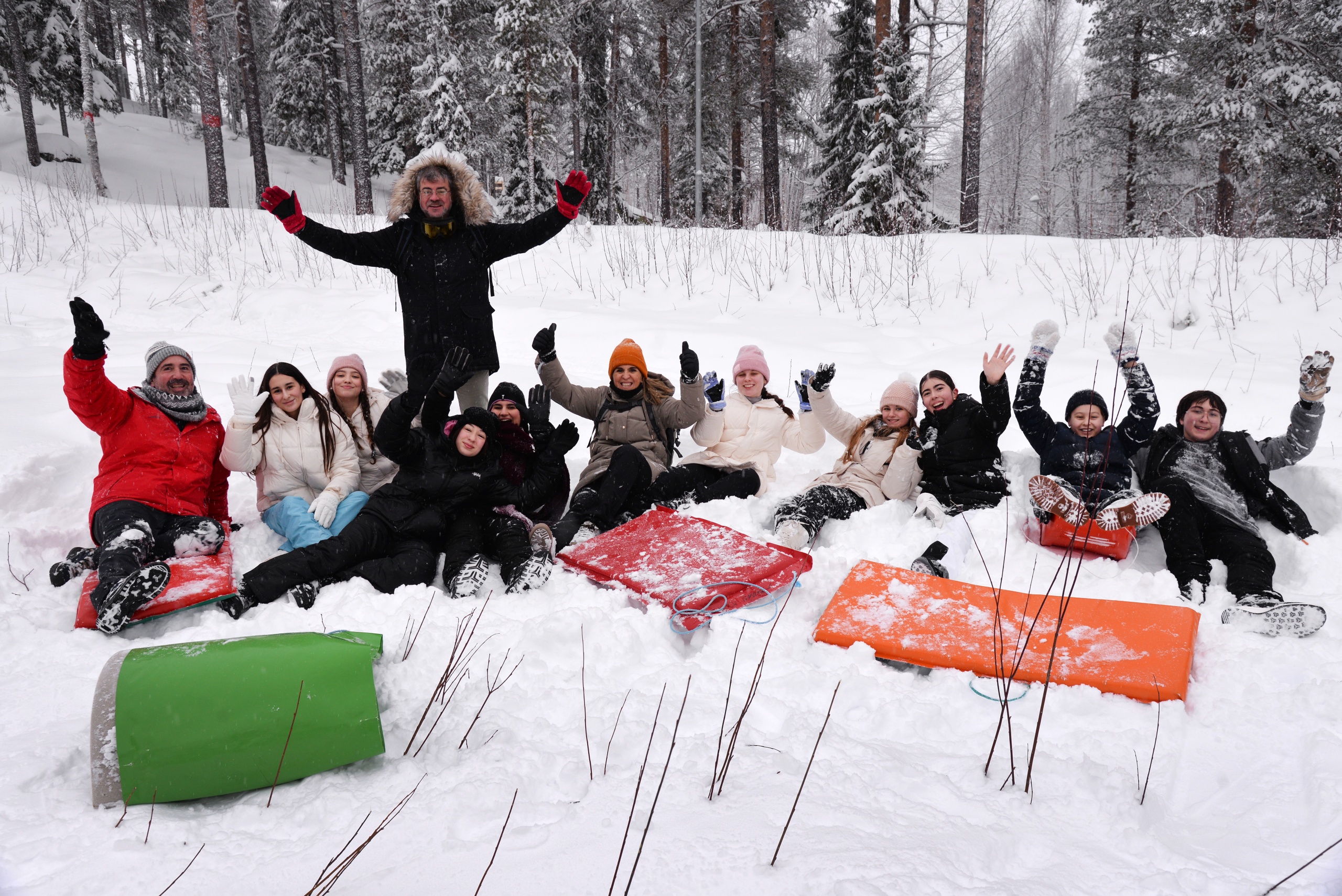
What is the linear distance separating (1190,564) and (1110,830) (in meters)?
1.99

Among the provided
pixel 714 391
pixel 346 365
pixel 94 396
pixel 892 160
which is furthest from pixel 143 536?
pixel 892 160

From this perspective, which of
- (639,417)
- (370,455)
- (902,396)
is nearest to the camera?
(370,455)

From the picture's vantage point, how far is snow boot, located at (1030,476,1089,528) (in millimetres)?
3193

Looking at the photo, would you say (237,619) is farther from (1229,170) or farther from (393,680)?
(1229,170)

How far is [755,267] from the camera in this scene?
7496 mm

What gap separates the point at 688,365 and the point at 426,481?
1.53 metres

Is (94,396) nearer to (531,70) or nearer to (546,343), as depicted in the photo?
(546,343)

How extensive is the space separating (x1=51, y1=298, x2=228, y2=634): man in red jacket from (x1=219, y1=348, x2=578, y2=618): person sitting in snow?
15.1 inches

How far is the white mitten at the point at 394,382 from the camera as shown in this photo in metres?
4.25

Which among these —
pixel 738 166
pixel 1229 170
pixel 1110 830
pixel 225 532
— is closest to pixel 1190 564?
pixel 1110 830

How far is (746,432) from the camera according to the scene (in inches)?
173

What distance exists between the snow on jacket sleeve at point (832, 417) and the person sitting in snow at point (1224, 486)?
4.94 ft

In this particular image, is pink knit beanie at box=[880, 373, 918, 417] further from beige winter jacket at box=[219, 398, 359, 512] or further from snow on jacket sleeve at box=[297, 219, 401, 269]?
beige winter jacket at box=[219, 398, 359, 512]

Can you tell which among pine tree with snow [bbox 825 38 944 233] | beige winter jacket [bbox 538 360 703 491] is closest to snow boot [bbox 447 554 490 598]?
beige winter jacket [bbox 538 360 703 491]
